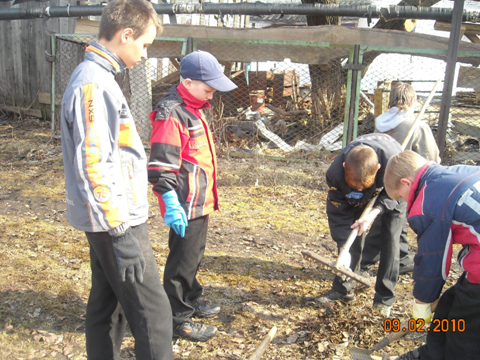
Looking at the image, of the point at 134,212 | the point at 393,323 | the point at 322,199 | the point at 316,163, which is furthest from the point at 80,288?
the point at 316,163

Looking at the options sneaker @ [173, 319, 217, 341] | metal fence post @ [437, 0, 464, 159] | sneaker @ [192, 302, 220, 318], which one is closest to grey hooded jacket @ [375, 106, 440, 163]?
metal fence post @ [437, 0, 464, 159]

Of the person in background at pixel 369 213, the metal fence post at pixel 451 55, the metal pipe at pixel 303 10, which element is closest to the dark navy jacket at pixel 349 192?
the person in background at pixel 369 213

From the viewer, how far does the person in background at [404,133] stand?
3871 millimetres

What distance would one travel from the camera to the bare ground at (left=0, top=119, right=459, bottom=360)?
9.30ft

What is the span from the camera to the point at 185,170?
8.70 feet

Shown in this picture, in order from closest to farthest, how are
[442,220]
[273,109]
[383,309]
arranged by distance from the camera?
1. [442,220]
2. [383,309]
3. [273,109]

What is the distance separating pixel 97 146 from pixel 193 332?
5.35 feet

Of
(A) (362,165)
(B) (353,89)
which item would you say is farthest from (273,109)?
(A) (362,165)

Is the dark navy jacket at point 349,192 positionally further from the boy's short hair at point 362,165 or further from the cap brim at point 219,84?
the cap brim at point 219,84

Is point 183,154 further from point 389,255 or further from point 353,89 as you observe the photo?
point 353,89

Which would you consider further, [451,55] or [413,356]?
[451,55]

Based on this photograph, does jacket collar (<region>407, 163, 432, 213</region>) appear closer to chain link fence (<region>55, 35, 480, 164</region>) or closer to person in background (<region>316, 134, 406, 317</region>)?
person in background (<region>316, 134, 406, 317</region>)

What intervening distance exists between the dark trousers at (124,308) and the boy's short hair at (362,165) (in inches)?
57.5

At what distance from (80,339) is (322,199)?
12.2 feet
